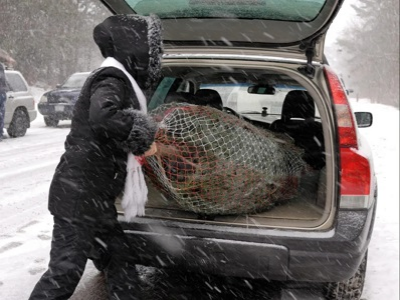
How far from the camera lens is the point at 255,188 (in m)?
3.10

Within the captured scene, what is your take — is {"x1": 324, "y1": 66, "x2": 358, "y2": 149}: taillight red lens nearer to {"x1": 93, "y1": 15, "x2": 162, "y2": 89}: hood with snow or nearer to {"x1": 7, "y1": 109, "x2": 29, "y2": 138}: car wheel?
{"x1": 93, "y1": 15, "x2": 162, "y2": 89}: hood with snow

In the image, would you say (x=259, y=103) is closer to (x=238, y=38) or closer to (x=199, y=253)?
(x=238, y=38)

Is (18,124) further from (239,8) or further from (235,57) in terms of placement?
(235,57)

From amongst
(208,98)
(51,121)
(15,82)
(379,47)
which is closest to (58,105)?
(51,121)

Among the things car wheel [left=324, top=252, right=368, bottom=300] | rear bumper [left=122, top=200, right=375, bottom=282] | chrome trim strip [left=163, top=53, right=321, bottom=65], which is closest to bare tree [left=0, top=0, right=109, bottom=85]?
chrome trim strip [left=163, top=53, right=321, bottom=65]

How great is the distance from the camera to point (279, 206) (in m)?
3.47

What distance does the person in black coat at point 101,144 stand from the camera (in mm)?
2510

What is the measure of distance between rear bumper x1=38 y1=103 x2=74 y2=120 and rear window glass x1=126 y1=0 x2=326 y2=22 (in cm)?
1200

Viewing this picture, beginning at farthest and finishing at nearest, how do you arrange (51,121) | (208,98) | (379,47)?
(379,47), (51,121), (208,98)

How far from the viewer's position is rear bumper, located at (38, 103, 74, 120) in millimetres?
15086

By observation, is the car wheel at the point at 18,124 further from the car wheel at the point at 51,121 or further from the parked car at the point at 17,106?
the car wheel at the point at 51,121

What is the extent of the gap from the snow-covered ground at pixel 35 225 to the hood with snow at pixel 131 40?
182cm

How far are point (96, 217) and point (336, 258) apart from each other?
4.40 feet

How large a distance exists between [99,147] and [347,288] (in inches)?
72.9
